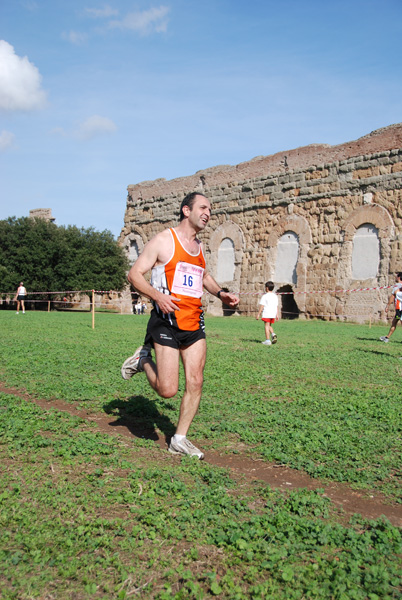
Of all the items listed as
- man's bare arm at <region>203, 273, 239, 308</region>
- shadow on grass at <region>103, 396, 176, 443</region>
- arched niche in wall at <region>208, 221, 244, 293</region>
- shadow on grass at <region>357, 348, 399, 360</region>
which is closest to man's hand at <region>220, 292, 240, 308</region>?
man's bare arm at <region>203, 273, 239, 308</region>

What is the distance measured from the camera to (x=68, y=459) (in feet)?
12.8

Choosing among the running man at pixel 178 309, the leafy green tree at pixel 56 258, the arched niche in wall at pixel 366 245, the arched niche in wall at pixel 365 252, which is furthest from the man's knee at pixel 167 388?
the leafy green tree at pixel 56 258

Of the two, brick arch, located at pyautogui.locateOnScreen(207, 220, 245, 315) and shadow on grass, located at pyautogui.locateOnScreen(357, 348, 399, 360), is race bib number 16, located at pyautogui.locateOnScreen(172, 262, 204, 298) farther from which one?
brick arch, located at pyautogui.locateOnScreen(207, 220, 245, 315)

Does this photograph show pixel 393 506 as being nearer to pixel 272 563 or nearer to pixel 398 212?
pixel 272 563

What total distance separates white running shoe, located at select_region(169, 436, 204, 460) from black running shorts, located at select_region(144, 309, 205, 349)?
2.56 feet

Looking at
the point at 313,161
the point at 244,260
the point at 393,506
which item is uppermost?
the point at 313,161

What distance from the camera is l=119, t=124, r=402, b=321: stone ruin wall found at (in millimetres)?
21844

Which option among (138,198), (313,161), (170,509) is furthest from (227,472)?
(138,198)

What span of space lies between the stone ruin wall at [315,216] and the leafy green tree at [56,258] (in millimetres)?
6934

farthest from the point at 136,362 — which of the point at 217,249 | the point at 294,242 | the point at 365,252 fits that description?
the point at 217,249

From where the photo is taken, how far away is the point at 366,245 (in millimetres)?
22297

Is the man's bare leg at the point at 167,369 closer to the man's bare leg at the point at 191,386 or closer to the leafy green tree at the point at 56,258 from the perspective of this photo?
the man's bare leg at the point at 191,386

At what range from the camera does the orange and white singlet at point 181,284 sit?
4.48 meters

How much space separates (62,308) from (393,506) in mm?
33096
